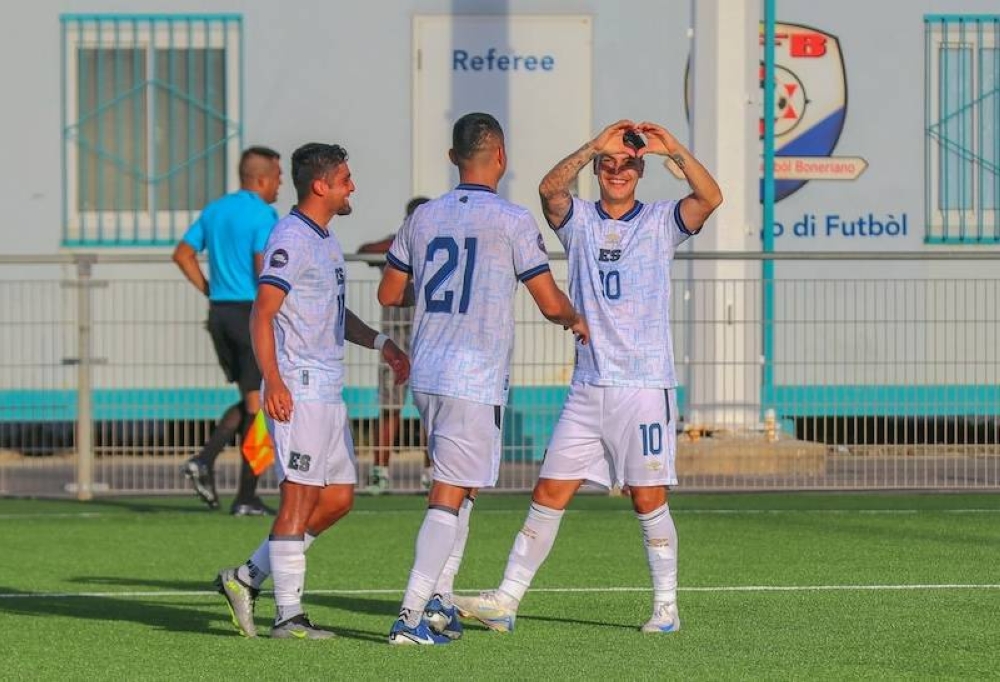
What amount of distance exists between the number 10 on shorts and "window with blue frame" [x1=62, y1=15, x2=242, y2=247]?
8.41 meters

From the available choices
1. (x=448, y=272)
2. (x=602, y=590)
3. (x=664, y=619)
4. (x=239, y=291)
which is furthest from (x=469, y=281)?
(x=239, y=291)

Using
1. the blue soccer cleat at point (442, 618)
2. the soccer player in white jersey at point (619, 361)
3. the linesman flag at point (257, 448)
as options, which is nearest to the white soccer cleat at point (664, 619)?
the soccer player in white jersey at point (619, 361)

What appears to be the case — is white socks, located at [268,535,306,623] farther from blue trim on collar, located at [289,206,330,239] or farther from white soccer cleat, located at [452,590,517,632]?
blue trim on collar, located at [289,206,330,239]

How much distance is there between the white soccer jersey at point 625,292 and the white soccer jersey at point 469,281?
0.44 meters

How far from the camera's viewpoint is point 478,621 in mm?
8398

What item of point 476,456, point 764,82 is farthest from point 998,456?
point 476,456

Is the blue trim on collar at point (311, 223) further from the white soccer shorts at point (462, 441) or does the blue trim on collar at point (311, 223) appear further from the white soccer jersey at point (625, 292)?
the white soccer jersey at point (625, 292)

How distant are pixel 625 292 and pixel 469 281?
0.70 metres

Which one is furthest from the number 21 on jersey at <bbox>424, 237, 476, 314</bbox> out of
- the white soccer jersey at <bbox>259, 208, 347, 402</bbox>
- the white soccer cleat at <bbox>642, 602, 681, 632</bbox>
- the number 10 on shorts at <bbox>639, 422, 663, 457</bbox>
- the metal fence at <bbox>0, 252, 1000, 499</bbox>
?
the metal fence at <bbox>0, 252, 1000, 499</bbox>

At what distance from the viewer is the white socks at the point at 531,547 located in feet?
26.9

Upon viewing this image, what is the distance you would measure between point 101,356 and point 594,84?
409 cm

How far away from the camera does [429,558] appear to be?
25.5 feet

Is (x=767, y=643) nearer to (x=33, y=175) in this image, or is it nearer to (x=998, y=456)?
(x=998, y=456)

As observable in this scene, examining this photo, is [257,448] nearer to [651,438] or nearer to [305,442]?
[305,442]
